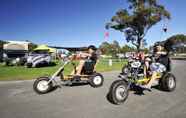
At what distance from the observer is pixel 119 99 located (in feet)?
18.5

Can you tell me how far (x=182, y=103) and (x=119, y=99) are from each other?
5.14 ft

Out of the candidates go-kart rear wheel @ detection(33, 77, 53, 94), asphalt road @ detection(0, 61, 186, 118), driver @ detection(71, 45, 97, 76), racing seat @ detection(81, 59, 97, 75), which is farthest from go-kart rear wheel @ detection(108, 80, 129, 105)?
racing seat @ detection(81, 59, 97, 75)

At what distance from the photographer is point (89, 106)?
5.38 metres

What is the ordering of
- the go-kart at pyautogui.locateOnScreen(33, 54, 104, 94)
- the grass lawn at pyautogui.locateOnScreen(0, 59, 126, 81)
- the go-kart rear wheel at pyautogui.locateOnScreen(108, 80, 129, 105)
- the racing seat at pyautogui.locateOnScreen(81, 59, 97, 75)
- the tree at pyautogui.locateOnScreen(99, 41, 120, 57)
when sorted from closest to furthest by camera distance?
the go-kart rear wheel at pyautogui.locateOnScreen(108, 80, 129, 105)
the go-kart at pyautogui.locateOnScreen(33, 54, 104, 94)
the racing seat at pyautogui.locateOnScreen(81, 59, 97, 75)
the grass lawn at pyautogui.locateOnScreen(0, 59, 126, 81)
the tree at pyautogui.locateOnScreen(99, 41, 120, 57)

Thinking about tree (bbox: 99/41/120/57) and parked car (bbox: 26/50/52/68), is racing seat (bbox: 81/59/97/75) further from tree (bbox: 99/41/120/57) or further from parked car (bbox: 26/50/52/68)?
tree (bbox: 99/41/120/57)

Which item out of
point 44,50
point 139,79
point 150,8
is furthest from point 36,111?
point 150,8

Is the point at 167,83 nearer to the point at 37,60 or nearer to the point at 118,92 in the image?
the point at 118,92

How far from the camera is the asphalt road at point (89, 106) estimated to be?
4.70 metres

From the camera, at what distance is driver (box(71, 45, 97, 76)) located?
821cm

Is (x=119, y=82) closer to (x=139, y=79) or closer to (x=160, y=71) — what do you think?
(x=139, y=79)

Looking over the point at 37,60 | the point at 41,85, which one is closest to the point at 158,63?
the point at 41,85

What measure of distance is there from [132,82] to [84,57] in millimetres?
2862

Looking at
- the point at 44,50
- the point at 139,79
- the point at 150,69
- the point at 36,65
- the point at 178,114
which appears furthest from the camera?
the point at 44,50

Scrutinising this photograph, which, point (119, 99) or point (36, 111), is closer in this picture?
point (36, 111)
